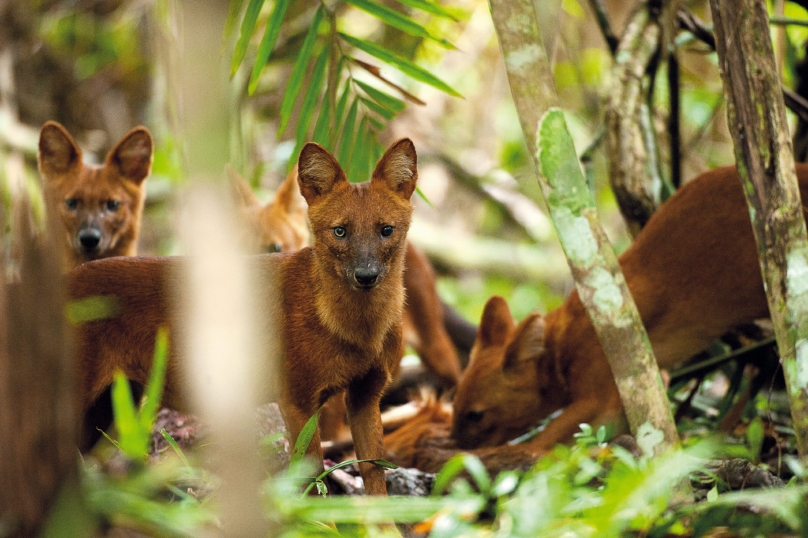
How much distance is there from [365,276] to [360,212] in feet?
1.02

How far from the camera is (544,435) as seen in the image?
15.6 ft

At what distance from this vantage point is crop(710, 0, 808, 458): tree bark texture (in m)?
2.87

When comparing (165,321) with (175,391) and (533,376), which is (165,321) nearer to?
(175,391)

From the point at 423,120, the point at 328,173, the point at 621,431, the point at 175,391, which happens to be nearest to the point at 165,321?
the point at 175,391

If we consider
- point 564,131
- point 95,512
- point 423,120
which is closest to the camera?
point 95,512

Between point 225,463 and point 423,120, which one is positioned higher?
point 423,120

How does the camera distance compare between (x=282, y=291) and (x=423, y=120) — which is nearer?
(x=282, y=291)

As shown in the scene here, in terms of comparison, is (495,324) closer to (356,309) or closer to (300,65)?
(356,309)

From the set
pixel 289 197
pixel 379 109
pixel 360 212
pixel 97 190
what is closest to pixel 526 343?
pixel 379 109

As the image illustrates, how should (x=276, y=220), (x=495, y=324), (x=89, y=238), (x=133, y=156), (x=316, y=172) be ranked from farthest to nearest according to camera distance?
(x=276, y=220) < (x=133, y=156) < (x=495, y=324) < (x=89, y=238) < (x=316, y=172)

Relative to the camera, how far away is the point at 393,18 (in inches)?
148

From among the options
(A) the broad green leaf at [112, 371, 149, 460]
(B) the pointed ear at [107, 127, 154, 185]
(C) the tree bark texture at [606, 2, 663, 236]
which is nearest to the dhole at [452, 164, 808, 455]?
(C) the tree bark texture at [606, 2, 663, 236]

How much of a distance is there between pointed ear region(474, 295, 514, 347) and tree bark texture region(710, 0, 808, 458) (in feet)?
8.04

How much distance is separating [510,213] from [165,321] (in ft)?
21.5
